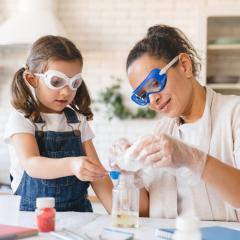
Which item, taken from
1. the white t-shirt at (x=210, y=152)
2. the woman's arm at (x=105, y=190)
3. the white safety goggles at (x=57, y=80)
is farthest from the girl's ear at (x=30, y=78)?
the white t-shirt at (x=210, y=152)

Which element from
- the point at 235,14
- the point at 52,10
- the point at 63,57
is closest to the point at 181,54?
the point at 63,57

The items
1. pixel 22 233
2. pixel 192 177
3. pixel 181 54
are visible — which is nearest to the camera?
pixel 22 233

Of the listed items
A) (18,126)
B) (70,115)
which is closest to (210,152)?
(70,115)

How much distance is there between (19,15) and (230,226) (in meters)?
3.32

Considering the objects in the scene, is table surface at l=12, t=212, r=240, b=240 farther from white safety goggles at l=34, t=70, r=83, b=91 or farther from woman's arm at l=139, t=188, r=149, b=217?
white safety goggles at l=34, t=70, r=83, b=91

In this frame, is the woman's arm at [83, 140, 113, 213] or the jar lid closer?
the jar lid

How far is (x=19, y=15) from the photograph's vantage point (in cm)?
429

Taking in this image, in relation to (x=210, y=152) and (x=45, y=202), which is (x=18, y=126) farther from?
(x=210, y=152)

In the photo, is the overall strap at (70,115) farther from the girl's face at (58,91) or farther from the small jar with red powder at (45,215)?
the small jar with red powder at (45,215)

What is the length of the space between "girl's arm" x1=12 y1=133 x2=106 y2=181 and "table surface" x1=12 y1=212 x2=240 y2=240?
142 mm

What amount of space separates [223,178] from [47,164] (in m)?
0.62

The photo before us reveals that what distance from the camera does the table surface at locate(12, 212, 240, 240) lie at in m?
1.36

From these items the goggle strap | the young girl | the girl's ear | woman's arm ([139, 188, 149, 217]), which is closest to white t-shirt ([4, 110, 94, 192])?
the young girl

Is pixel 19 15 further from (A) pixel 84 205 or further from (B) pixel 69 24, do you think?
(A) pixel 84 205
